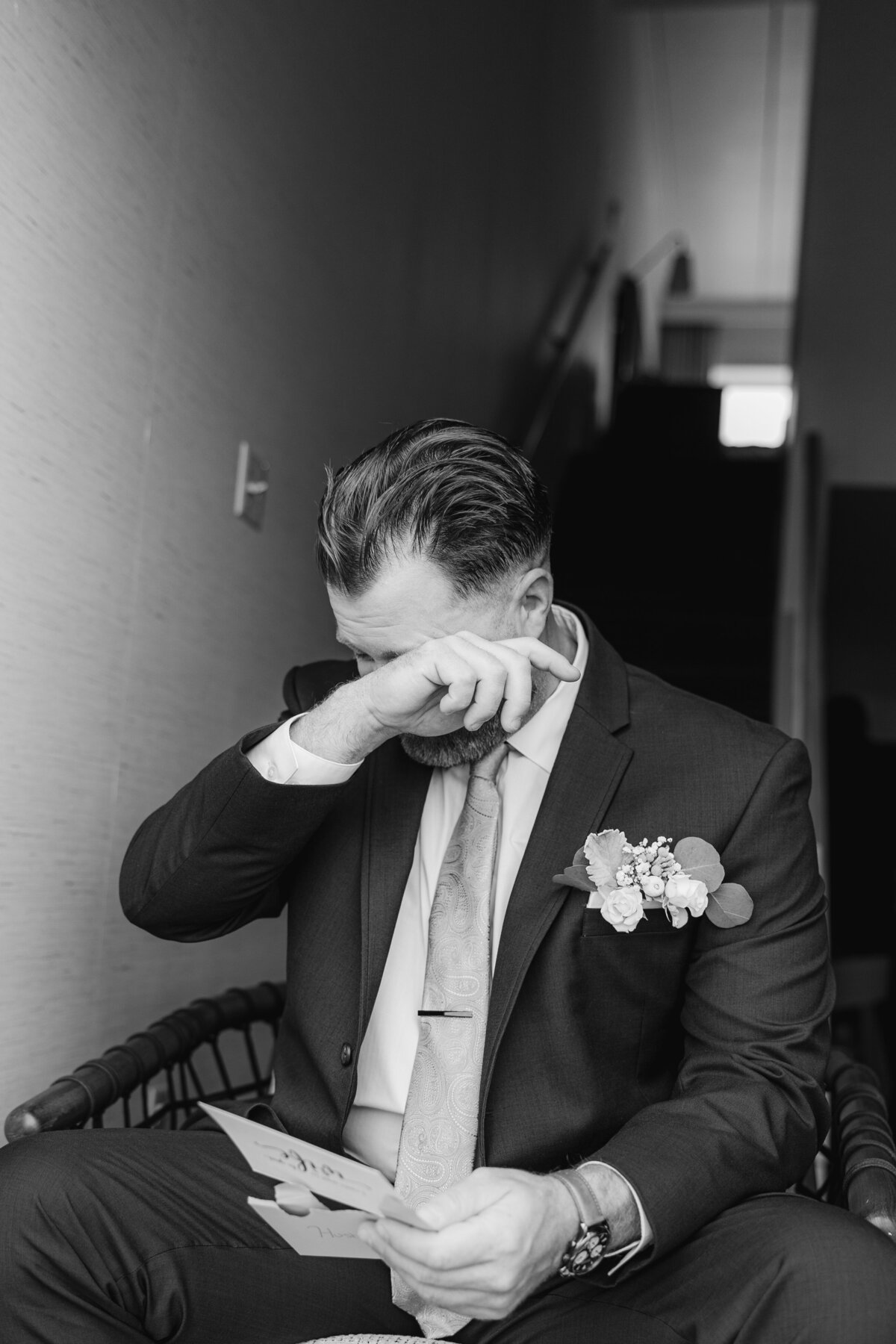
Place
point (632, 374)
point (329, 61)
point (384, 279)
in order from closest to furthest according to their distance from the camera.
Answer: point (329, 61) → point (384, 279) → point (632, 374)

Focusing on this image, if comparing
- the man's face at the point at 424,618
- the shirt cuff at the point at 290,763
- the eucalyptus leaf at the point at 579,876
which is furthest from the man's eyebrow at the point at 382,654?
the eucalyptus leaf at the point at 579,876

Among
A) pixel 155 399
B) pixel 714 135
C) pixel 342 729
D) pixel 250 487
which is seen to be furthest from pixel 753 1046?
pixel 714 135

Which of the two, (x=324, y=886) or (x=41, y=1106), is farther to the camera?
(x=324, y=886)

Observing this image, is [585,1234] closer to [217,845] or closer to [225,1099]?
[217,845]

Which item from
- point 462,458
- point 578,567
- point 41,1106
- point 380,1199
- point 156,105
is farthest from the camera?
point 578,567

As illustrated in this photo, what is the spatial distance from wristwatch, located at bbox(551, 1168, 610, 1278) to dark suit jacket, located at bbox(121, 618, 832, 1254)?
0.32 feet

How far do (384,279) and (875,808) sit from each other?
2.93 metres

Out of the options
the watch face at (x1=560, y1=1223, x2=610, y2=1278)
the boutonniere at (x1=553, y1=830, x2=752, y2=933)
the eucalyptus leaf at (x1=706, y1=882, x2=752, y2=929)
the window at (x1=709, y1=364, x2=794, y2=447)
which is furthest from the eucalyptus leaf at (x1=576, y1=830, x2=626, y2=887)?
the window at (x1=709, y1=364, x2=794, y2=447)

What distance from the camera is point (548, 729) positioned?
63.0 inches

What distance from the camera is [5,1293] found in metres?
1.20

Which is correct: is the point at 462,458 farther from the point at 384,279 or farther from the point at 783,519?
the point at 783,519

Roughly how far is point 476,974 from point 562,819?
0.66ft

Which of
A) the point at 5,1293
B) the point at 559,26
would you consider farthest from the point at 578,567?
the point at 5,1293

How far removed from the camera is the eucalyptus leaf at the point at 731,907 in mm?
1418
